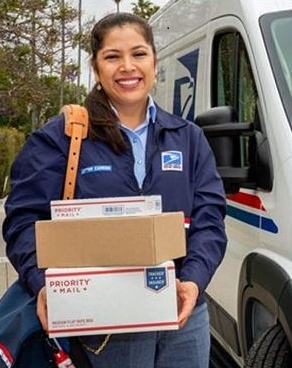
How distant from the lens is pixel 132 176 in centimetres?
225

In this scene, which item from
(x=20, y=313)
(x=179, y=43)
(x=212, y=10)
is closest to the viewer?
(x=20, y=313)

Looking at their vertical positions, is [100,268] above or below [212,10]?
below

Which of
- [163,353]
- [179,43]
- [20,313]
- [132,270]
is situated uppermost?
[179,43]

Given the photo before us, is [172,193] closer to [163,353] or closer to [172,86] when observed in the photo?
[163,353]

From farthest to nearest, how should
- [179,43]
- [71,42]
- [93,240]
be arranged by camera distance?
[71,42] → [179,43] → [93,240]

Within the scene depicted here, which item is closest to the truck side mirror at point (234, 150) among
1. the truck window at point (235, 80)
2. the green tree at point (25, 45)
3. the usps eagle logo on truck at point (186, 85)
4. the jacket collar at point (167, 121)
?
the truck window at point (235, 80)

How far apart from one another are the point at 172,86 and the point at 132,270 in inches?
121

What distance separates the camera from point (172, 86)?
4926 millimetres

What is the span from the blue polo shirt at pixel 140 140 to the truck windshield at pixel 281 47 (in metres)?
0.81

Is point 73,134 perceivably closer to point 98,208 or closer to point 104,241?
point 98,208

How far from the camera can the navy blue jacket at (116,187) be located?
2193 mm

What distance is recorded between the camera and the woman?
7.22ft

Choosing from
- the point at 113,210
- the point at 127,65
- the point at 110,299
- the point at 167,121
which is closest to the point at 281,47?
the point at 167,121

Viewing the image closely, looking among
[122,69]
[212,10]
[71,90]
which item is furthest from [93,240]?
[71,90]
